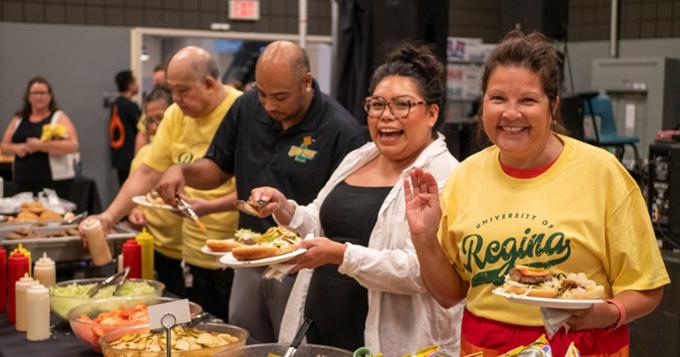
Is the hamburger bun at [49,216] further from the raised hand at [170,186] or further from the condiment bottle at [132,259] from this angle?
the raised hand at [170,186]

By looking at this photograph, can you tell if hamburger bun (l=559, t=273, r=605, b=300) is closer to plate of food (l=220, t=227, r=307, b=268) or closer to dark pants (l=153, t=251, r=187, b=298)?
plate of food (l=220, t=227, r=307, b=268)

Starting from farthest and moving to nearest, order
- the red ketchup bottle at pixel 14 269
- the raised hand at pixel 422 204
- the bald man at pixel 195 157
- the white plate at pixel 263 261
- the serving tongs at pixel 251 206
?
1. the bald man at pixel 195 157
2. the red ketchup bottle at pixel 14 269
3. the serving tongs at pixel 251 206
4. the white plate at pixel 263 261
5. the raised hand at pixel 422 204

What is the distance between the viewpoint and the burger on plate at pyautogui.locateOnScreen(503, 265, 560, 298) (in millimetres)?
1666

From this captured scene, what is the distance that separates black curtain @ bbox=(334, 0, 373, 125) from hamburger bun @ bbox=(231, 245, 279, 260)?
2.50 m

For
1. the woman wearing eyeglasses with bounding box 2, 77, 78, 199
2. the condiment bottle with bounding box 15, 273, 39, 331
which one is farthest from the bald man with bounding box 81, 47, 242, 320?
the woman wearing eyeglasses with bounding box 2, 77, 78, 199

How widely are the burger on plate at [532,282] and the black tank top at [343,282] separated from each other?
0.81 meters

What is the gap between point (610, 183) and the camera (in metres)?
1.85

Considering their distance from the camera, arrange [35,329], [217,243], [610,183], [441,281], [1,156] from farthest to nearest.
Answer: [1,156] < [35,329] < [217,243] < [441,281] < [610,183]

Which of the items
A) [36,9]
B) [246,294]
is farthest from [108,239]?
[36,9]

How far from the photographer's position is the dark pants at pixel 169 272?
4.21 metres

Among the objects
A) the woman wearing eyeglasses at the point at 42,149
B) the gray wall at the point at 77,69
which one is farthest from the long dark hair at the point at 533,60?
the gray wall at the point at 77,69

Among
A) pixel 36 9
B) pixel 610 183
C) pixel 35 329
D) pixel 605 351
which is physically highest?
pixel 36 9

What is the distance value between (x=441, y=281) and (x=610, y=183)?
18.5 inches

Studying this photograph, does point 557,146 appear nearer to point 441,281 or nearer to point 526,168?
point 526,168
